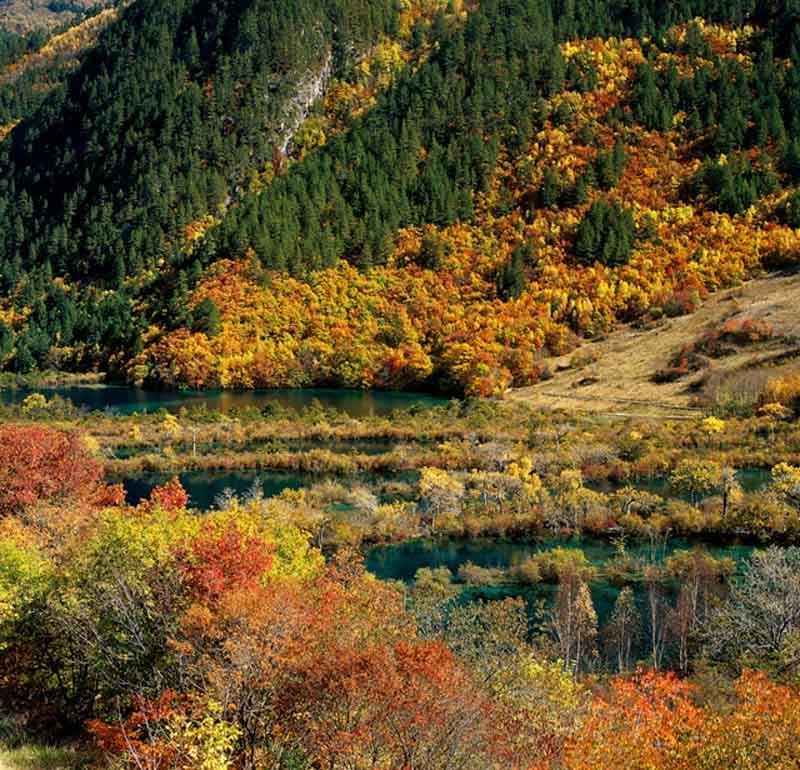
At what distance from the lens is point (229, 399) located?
125000mm

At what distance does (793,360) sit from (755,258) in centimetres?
4433

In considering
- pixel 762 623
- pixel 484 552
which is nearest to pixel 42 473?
pixel 484 552

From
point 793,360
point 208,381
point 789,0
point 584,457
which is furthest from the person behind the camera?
point 789,0

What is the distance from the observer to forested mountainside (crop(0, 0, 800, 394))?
143m

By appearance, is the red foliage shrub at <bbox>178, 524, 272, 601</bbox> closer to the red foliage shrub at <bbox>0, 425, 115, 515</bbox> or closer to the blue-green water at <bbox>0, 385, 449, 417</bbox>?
the red foliage shrub at <bbox>0, 425, 115, 515</bbox>

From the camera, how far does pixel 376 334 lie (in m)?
149

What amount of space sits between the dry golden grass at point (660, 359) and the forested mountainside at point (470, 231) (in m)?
5.10

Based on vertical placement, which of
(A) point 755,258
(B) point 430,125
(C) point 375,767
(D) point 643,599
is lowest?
(D) point 643,599

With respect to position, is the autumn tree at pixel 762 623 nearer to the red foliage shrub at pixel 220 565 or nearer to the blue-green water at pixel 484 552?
the blue-green water at pixel 484 552

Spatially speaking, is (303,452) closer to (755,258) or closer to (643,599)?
(643,599)

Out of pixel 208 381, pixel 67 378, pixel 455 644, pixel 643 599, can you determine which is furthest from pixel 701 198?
pixel 455 644

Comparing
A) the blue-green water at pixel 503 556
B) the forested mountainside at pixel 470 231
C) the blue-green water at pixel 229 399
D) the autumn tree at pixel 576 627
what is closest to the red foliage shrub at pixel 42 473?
the blue-green water at pixel 503 556

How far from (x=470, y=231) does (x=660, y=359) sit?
63.5 meters

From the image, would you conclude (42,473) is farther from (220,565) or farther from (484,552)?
(484,552)
